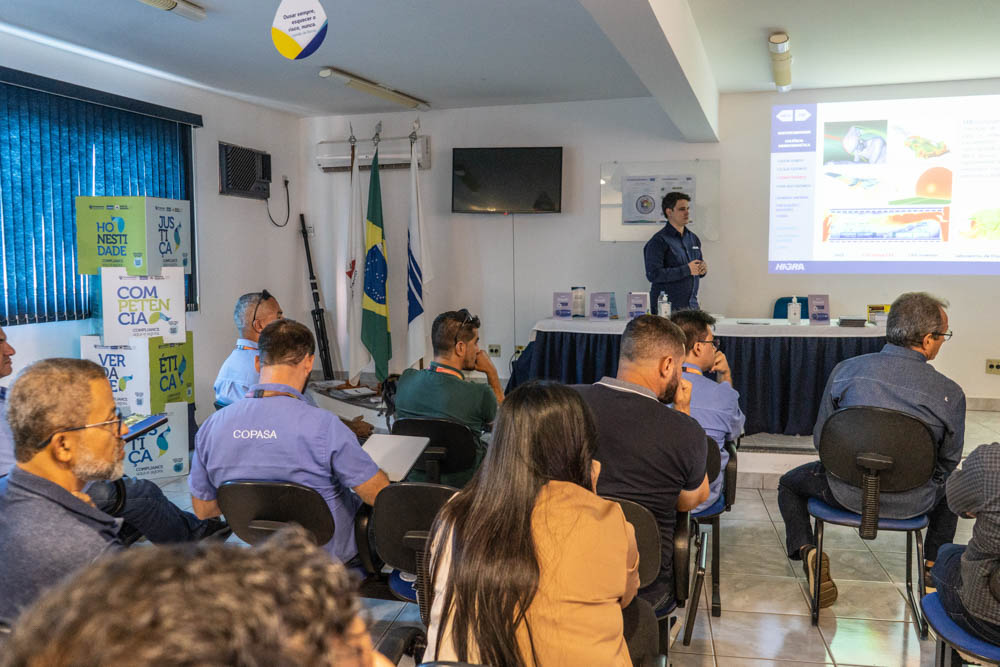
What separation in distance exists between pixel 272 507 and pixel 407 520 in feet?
A: 1.25

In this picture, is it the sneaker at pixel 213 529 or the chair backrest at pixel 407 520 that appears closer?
the chair backrest at pixel 407 520

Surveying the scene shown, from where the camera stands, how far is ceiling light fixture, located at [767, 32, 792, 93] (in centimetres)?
466

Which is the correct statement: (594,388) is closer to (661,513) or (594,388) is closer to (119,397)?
(661,513)

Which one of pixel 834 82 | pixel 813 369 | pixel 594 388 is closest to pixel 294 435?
pixel 594 388

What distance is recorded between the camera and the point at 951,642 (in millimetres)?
1860

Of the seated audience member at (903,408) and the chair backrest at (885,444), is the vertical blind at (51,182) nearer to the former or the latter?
the seated audience member at (903,408)

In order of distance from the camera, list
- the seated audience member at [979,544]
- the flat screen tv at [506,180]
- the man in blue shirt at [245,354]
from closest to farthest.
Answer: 1. the seated audience member at [979,544]
2. the man in blue shirt at [245,354]
3. the flat screen tv at [506,180]

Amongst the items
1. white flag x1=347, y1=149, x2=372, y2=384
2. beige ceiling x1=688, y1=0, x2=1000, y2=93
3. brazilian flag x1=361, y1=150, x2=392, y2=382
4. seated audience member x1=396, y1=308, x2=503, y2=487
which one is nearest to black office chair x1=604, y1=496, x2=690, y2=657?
seated audience member x1=396, y1=308, x2=503, y2=487

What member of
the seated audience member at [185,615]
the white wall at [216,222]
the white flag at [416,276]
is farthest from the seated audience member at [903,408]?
the white wall at [216,222]

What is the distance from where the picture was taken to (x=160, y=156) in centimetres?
560

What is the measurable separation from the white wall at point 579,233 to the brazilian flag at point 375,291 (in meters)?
0.42

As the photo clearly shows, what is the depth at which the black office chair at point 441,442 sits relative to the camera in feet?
9.58

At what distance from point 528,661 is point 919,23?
460 centimetres

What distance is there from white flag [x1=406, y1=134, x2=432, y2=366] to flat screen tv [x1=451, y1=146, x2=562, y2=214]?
1.17ft
